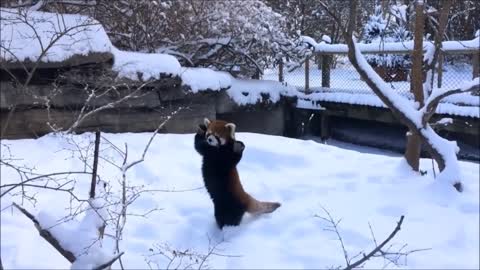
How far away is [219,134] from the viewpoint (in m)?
3.07

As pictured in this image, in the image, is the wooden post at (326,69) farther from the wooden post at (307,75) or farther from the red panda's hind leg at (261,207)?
the red panda's hind leg at (261,207)

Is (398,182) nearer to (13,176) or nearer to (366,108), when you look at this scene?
(13,176)

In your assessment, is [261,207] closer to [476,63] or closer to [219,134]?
[219,134]

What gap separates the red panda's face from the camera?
3053 mm

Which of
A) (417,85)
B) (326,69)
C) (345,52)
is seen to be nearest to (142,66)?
(417,85)

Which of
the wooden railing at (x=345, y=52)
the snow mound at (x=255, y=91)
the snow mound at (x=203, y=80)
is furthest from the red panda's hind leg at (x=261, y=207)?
the snow mound at (x=255, y=91)

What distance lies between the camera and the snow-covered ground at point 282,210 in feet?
9.10

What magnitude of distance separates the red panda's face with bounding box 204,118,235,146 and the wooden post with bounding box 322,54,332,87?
245 inches

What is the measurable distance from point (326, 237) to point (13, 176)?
182 cm

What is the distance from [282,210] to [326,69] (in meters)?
6.10

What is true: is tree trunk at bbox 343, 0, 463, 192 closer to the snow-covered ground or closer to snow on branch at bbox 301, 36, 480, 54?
the snow-covered ground

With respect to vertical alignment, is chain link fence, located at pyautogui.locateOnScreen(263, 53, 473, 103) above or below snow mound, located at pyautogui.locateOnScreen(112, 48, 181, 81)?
below

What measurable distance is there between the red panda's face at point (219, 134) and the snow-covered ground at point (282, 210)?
492mm

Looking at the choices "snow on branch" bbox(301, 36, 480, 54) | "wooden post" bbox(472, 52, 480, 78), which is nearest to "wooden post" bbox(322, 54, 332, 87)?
"snow on branch" bbox(301, 36, 480, 54)
